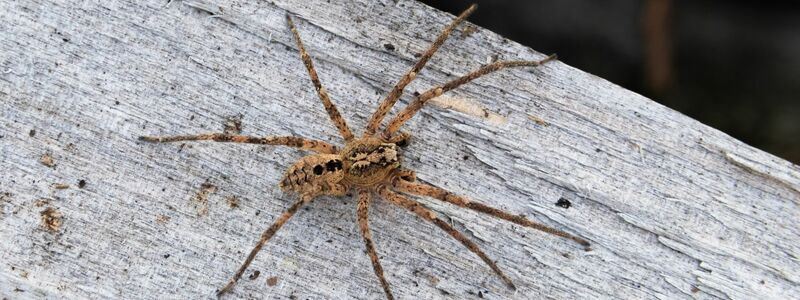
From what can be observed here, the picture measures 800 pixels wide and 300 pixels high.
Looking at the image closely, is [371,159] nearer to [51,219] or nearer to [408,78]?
[408,78]

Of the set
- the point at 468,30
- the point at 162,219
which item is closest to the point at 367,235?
the point at 162,219

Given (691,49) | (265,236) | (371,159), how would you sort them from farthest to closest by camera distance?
(691,49), (371,159), (265,236)

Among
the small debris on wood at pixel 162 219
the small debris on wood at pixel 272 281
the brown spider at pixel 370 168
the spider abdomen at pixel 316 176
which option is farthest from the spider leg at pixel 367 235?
the small debris on wood at pixel 162 219

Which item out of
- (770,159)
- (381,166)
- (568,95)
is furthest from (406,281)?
(770,159)

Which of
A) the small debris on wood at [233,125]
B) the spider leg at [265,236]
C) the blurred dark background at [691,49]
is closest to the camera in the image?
the spider leg at [265,236]

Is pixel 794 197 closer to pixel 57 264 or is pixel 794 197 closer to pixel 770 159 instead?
pixel 770 159

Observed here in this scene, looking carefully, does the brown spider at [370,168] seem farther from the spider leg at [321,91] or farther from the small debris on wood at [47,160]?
the small debris on wood at [47,160]
